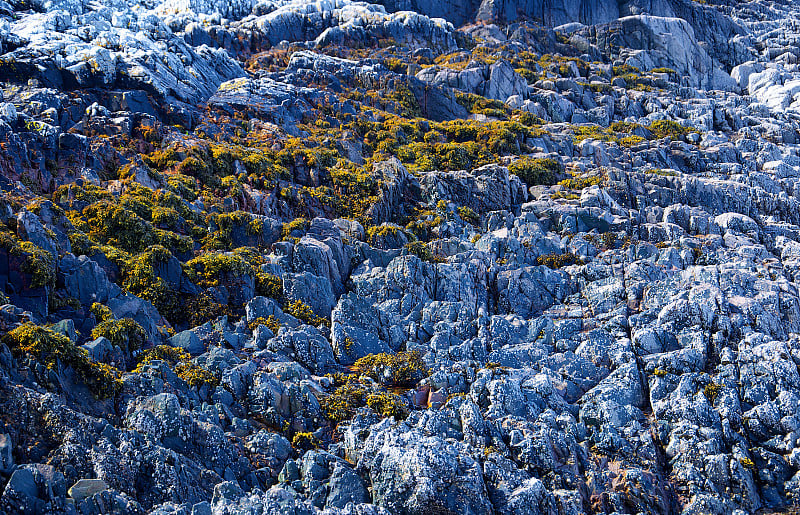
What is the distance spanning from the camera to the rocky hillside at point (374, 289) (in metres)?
18.2

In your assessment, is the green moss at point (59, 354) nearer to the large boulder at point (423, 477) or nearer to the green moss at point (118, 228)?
the large boulder at point (423, 477)

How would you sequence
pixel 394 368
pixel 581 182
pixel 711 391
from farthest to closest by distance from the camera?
1. pixel 581 182
2. pixel 394 368
3. pixel 711 391

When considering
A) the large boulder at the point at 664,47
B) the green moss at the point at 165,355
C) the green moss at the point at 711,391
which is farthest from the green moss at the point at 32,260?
the large boulder at the point at 664,47

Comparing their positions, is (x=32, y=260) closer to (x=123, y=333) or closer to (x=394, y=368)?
(x=123, y=333)

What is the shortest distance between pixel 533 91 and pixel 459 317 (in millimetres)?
37959

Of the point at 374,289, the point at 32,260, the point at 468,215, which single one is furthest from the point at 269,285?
the point at 468,215

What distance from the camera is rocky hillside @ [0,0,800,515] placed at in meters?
18.2

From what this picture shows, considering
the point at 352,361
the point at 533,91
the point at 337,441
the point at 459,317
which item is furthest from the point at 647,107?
the point at 337,441

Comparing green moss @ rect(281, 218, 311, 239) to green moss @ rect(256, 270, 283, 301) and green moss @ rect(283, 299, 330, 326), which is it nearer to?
green moss @ rect(256, 270, 283, 301)

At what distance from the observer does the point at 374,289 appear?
1145 inches

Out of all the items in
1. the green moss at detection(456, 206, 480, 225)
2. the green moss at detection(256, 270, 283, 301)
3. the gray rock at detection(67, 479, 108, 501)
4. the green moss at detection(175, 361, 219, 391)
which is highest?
the gray rock at detection(67, 479, 108, 501)

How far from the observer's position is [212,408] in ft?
65.0

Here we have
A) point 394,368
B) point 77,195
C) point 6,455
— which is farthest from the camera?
point 77,195

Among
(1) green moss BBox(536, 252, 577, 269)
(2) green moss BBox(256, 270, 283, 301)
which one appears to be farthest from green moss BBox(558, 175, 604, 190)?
(2) green moss BBox(256, 270, 283, 301)
